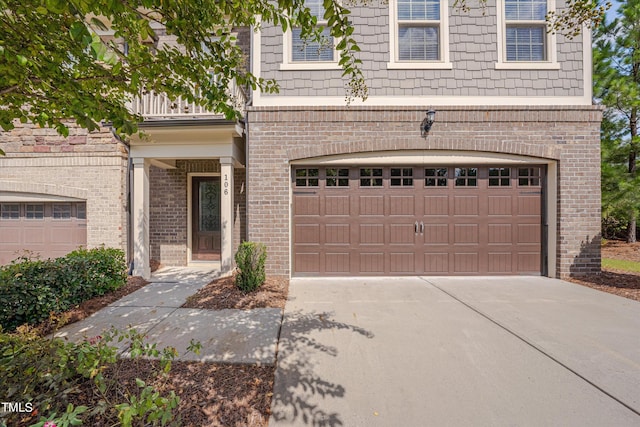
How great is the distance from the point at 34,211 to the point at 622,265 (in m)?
13.9

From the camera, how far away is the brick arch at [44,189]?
5898 mm

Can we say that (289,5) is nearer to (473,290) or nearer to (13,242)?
(473,290)

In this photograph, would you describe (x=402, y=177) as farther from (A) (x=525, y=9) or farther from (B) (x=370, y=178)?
(A) (x=525, y=9)

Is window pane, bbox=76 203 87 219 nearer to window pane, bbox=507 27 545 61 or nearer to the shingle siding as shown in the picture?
the shingle siding

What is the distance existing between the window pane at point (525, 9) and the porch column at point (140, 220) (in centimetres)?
827

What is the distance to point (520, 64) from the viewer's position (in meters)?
5.69

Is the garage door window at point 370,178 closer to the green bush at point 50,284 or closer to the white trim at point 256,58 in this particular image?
the white trim at point 256,58

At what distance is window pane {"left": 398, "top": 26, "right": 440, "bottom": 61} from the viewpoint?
5.77 metres

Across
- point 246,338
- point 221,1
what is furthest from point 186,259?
point 221,1

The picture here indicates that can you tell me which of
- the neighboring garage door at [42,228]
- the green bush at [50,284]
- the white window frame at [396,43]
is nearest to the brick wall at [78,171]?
the neighboring garage door at [42,228]

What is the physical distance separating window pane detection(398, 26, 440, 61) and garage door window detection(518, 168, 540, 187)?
3042mm

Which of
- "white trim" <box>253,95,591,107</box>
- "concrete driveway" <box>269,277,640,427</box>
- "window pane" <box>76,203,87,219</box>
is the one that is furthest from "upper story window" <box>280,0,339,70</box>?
"window pane" <box>76,203,87,219</box>

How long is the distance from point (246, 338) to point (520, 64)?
7.18 meters

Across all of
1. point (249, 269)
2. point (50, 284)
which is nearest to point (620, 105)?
point (249, 269)
